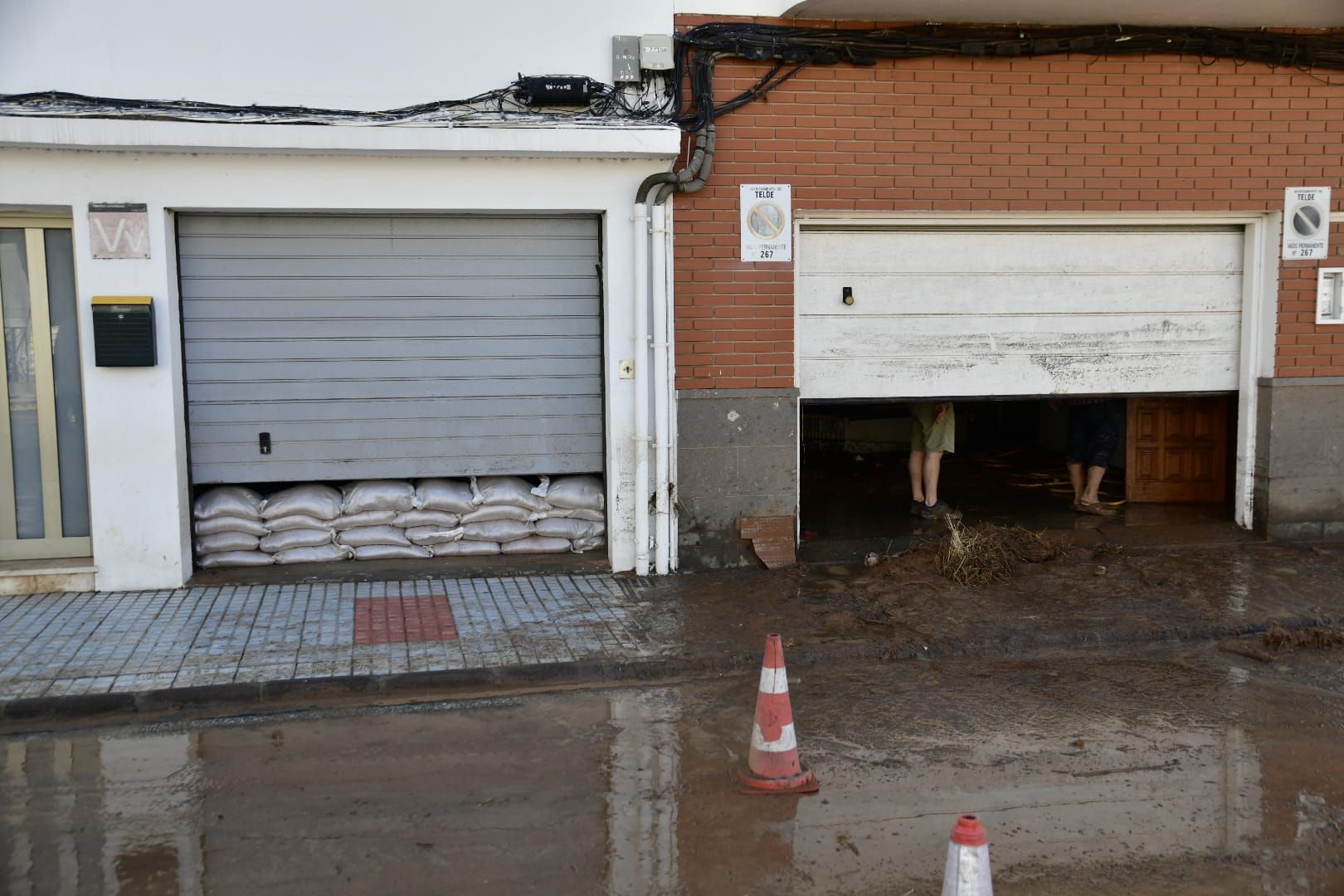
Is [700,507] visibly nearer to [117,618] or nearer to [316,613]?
[316,613]

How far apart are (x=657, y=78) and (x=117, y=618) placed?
5234mm

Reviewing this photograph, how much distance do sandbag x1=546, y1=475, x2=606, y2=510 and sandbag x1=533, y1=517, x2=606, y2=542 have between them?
0.13 meters

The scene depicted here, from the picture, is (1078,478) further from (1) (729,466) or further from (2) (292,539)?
(2) (292,539)

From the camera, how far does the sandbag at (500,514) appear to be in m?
8.77

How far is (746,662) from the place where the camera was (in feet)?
22.2

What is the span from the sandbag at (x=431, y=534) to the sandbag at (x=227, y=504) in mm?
1125

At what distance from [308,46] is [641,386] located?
130 inches

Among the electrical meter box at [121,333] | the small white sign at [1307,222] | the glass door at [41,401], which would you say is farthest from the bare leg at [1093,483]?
the glass door at [41,401]

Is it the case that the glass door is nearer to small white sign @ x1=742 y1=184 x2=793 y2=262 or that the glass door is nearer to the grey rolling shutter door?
the grey rolling shutter door

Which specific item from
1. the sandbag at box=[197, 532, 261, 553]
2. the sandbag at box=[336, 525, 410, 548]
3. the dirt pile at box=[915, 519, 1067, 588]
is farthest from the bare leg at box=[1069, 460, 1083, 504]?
the sandbag at box=[197, 532, 261, 553]

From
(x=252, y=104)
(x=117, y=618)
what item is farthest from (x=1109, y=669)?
(x=252, y=104)

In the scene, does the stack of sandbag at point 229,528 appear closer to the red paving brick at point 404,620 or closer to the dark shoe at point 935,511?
the red paving brick at point 404,620

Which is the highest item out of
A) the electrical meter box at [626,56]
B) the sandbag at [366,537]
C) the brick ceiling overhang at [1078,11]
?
the brick ceiling overhang at [1078,11]

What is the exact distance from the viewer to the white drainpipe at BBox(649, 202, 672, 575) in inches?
327
